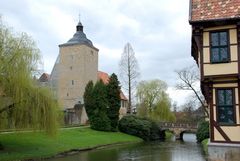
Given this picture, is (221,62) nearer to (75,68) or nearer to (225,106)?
(225,106)

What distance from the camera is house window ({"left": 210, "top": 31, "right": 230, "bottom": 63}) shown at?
64.7ft

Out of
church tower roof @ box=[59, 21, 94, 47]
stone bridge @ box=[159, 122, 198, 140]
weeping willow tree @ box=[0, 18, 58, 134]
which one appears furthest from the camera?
church tower roof @ box=[59, 21, 94, 47]

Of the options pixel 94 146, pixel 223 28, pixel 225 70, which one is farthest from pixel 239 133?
pixel 94 146

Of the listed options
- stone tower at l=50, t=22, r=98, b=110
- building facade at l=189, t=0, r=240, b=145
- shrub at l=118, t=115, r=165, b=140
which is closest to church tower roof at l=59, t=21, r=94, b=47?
stone tower at l=50, t=22, r=98, b=110

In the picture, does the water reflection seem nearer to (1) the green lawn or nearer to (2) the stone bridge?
(1) the green lawn

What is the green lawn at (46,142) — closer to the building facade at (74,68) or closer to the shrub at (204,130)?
the shrub at (204,130)

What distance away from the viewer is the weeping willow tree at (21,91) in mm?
32094

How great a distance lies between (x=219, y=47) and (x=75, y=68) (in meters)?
57.3

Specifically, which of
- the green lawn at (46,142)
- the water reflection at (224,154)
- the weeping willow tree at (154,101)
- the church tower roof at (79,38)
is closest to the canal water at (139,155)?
the green lawn at (46,142)

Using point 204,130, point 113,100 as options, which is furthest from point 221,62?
point 113,100

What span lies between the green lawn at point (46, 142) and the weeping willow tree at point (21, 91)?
213cm

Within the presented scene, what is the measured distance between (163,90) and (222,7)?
6678 cm

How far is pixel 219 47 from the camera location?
1984cm

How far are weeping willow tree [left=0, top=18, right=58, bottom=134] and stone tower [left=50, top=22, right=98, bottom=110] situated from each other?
3992 centimetres
